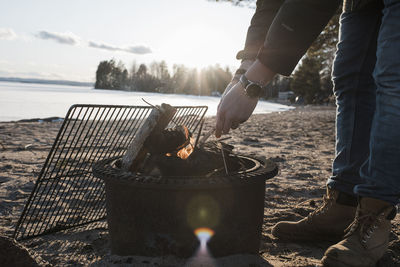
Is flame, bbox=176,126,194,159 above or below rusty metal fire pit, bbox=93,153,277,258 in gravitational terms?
above

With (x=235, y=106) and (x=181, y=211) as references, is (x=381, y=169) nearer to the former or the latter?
(x=235, y=106)

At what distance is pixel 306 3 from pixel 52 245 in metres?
1.86

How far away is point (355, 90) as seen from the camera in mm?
1732

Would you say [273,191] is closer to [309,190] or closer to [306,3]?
[309,190]

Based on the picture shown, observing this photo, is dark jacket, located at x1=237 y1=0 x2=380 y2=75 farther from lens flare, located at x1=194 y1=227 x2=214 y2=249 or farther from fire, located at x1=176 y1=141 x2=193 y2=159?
lens flare, located at x1=194 y1=227 x2=214 y2=249

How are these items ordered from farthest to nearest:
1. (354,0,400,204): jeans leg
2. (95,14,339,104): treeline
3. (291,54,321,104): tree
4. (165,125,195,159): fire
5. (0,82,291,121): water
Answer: (95,14,339,104): treeline < (291,54,321,104): tree < (0,82,291,121): water < (165,125,195,159): fire < (354,0,400,204): jeans leg

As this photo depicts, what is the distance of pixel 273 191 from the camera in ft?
9.12

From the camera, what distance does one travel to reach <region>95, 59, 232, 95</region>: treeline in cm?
5903

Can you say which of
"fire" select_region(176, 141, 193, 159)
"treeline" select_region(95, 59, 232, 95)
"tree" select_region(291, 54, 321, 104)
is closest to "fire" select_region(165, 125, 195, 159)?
"fire" select_region(176, 141, 193, 159)

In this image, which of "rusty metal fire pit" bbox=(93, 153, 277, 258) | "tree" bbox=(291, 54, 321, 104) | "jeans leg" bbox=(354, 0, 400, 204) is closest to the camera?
Result: "jeans leg" bbox=(354, 0, 400, 204)

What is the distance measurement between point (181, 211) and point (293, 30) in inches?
37.6

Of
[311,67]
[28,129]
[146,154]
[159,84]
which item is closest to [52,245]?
[146,154]

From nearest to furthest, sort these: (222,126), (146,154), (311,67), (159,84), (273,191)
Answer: (222,126), (146,154), (273,191), (311,67), (159,84)

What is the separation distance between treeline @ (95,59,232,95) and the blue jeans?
5225cm
